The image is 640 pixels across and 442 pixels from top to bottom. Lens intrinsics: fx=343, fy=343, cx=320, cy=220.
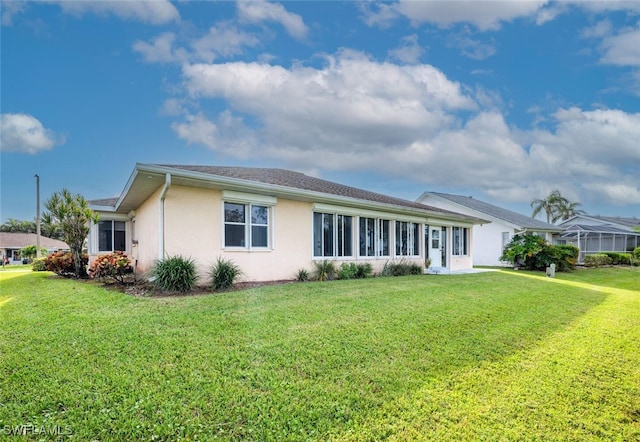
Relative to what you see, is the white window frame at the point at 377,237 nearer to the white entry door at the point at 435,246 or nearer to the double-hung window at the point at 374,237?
the double-hung window at the point at 374,237

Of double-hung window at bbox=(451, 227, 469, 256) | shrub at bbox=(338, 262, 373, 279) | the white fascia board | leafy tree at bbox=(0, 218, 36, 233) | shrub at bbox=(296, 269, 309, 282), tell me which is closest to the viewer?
the white fascia board

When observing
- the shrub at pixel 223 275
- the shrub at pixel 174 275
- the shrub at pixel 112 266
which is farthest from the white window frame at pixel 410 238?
the shrub at pixel 112 266

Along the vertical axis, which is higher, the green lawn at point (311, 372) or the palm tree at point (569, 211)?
the palm tree at point (569, 211)

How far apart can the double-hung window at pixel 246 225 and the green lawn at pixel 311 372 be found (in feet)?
11.4

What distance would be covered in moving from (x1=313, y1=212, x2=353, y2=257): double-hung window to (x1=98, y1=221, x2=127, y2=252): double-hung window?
9.60 meters

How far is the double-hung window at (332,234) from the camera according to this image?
41.3ft

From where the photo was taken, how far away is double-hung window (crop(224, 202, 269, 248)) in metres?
10.3

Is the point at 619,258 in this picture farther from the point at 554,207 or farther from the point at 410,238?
the point at 410,238

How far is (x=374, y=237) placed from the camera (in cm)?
1458

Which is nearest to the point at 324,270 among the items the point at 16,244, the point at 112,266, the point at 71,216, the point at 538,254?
the point at 112,266

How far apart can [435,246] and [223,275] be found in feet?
39.2

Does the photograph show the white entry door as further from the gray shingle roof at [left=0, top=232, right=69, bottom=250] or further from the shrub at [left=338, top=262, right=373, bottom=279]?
the gray shingle roof at [left=0, top=232, right=69, bottom=250]

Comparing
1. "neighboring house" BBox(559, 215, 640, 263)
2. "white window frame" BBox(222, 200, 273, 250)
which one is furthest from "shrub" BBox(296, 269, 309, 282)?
"neighboring house" BBox(559, 215, 640, 263)

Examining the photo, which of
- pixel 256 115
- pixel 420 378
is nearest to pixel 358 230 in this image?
pixel 256 115
